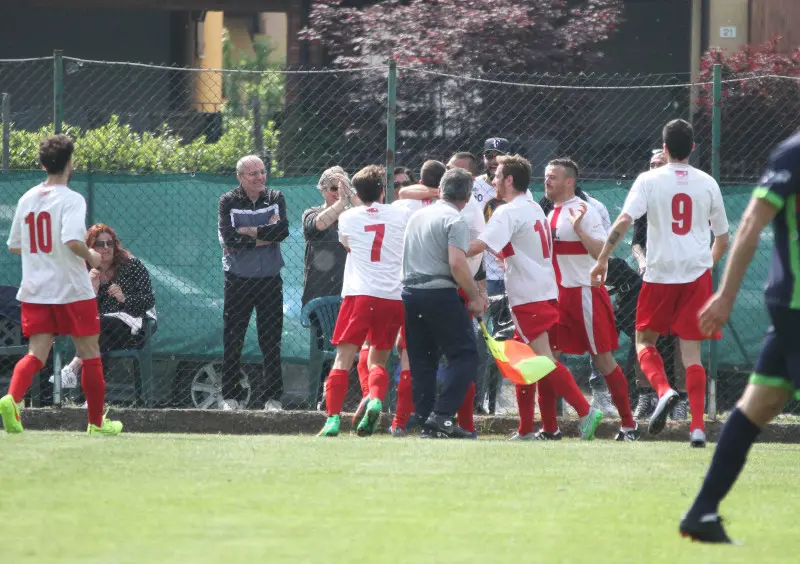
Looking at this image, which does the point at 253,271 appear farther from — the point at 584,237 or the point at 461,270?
the point at 584,237

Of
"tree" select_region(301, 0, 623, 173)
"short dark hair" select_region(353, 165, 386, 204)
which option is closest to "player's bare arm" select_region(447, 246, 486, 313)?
"short dark hair" select_region(353, 165, 386, 204)

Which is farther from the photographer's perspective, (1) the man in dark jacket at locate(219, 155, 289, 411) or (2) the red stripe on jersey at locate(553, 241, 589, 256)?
(1) the man in dark jacket at locate(219, 155, 289, 411)

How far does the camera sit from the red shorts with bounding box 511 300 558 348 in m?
10.9

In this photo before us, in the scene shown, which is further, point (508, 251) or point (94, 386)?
point (508, 251)

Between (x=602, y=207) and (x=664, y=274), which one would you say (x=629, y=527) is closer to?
(x=664, y=274)

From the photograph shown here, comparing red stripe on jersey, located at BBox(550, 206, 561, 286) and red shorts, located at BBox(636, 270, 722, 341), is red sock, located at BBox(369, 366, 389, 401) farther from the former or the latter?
red shorts, located at BBox(636, 270, 722, 341)

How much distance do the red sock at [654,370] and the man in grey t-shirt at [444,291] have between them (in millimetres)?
1159

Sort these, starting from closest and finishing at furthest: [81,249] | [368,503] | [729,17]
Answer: [368,503] < [81,249] < [729,17]

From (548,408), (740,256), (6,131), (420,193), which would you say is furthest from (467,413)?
(740,256)

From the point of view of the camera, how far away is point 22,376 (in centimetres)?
1029

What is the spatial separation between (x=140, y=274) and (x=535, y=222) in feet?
11.4

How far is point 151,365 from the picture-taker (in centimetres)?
1257

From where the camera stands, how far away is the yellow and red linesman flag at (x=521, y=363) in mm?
10555

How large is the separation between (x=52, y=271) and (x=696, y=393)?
4.34 meters
